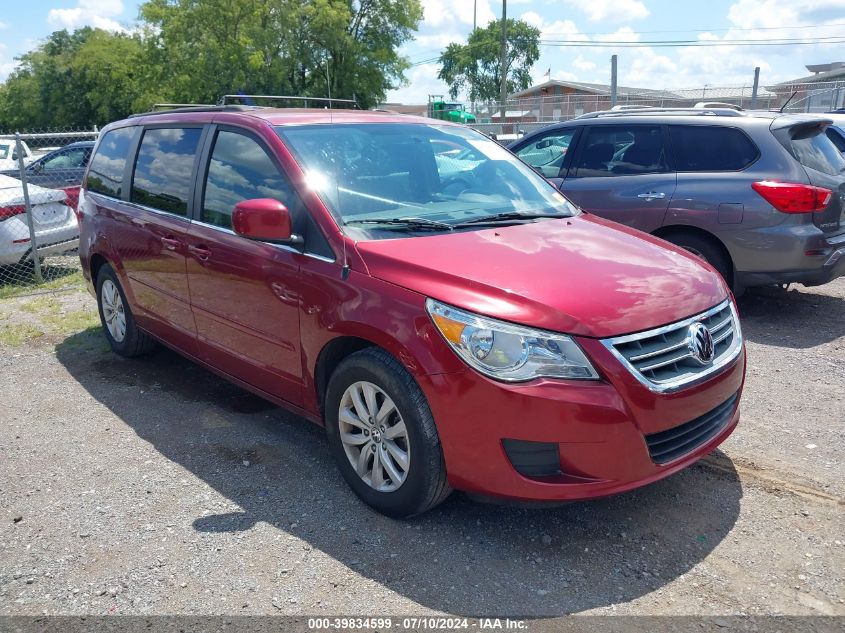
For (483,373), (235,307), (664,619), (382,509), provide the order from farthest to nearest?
(235,307) → (382,509) → (483,373) → (664,619)

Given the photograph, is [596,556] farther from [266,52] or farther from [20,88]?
[20,88]

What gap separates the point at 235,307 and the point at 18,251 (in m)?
5.75

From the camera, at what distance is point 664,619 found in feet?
9.00

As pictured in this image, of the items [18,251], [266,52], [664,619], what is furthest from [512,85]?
[664,619]

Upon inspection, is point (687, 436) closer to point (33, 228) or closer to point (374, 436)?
point (374, 436)

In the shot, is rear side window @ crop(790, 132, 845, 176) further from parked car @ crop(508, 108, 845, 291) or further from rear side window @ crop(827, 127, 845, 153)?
rear side window @ crop(827, 127, 845, 153)

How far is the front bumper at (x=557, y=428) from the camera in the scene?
288 cm

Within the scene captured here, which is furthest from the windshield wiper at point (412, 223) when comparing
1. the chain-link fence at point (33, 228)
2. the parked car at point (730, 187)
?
the chain-link fence at point (33, 228)

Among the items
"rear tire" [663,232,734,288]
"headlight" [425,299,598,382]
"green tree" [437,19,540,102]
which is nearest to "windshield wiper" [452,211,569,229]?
"headlight" [425,299,598,382]

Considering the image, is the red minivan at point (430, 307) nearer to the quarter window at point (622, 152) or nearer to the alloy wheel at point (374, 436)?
the alloy wheel at point (374, 436)

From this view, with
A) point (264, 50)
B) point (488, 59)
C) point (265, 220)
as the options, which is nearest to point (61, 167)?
point (265, 220)

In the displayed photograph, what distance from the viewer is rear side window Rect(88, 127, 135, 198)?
5.55 m

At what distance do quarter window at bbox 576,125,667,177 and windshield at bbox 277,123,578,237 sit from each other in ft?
8.69

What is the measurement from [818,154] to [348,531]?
542cm
